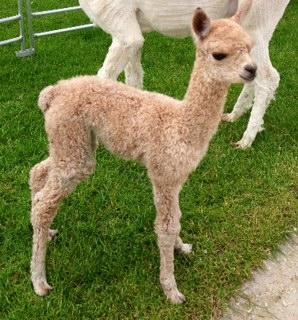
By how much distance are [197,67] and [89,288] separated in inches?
60.3

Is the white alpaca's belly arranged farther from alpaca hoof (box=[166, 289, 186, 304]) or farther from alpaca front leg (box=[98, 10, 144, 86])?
alpaca hoof (box=[166, 289, 186, 304])

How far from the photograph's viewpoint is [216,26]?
9.69ft

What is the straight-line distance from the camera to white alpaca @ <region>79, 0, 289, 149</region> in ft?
15.3

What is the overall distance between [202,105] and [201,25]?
1.42ft

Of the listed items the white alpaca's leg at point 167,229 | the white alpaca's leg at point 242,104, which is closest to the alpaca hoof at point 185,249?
the white alpaca's leg at point 167,229

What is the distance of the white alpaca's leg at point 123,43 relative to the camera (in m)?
4.68

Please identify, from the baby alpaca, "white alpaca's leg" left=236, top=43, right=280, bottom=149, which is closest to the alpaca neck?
the baby alpaca

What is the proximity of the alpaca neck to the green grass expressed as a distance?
1.04 meters

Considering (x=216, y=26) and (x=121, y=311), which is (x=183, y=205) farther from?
(x=216, y=26)

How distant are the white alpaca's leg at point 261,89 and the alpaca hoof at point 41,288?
2.43m

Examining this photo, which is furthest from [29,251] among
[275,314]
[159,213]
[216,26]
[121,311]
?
[216,26]

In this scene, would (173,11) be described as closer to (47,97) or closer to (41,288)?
(47,97)

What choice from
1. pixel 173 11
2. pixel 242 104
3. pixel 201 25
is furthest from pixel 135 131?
pixel 242 104

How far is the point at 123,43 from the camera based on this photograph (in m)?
4.71
